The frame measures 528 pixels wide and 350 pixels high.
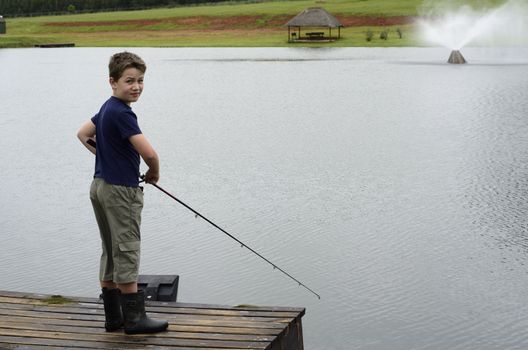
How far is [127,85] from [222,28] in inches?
3134

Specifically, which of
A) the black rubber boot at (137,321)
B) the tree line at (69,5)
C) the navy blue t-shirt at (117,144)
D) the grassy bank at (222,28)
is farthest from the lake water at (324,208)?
the tree line at (69,5)

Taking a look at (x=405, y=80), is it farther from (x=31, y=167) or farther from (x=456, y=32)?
(x=456, y=32)

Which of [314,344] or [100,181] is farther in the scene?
[314,344]

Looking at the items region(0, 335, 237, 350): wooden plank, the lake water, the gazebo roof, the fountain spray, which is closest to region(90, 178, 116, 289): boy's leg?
region(0, 335, 237, 350): wooden plank

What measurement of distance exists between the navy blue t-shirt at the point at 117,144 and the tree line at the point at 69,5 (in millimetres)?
133574

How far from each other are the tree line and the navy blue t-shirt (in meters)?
134

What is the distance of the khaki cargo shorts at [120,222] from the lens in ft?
17.5

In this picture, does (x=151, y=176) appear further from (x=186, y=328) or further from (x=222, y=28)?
(x=222, y=28)

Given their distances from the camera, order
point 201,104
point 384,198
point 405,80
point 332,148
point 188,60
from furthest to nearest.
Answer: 1. point 188,60
2. point 405,80
3. point 201,104
4. point 332,148
5. point 384,198

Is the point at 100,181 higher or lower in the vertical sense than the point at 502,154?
higher

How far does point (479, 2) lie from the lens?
84.4m

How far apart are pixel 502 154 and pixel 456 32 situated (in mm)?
55341

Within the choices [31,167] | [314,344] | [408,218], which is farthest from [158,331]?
[31,167]

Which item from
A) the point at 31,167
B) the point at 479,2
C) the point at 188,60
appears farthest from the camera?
the point at 479,2
